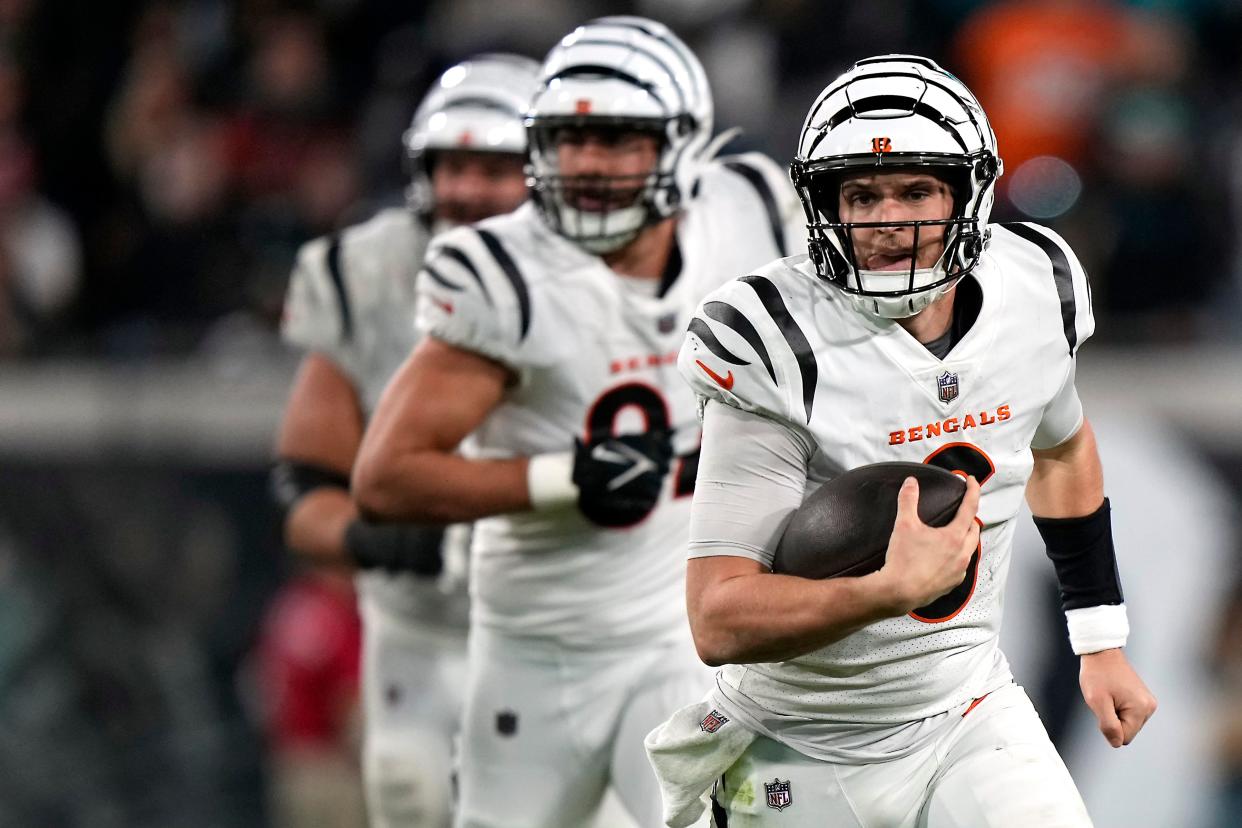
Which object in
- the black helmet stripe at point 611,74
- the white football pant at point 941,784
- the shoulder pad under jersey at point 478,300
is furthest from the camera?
the black helmet stripe at point 611,74

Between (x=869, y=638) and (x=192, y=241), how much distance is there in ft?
15.1

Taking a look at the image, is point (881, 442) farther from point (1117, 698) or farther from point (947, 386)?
point (1117, 698)

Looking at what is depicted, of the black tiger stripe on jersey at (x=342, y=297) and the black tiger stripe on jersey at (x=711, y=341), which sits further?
the black tiger stripe on jersey at (x=342, y=297)

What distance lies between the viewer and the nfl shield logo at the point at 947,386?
7.92 feet

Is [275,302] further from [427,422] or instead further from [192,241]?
[427,422]

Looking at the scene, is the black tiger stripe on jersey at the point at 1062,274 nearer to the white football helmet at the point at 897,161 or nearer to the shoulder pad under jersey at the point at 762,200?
the white football helmet at the point at 897,161

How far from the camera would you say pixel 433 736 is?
3.98 m

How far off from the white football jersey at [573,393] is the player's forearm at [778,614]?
0.92 meters

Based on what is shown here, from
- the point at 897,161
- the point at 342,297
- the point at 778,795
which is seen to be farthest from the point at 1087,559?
the point at 342,297

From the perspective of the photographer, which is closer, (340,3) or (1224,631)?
(1224,631)

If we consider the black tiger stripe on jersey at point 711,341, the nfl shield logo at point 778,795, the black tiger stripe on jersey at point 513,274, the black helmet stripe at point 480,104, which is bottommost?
the nfl shield logo at point 778,795

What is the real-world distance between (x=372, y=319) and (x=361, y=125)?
3.04 meters

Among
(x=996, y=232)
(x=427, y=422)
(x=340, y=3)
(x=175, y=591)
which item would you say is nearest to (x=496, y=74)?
(x=427, y=422)


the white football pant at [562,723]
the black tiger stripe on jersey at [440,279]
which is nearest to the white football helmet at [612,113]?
the black tiger stripe on jersey at [440,279]
